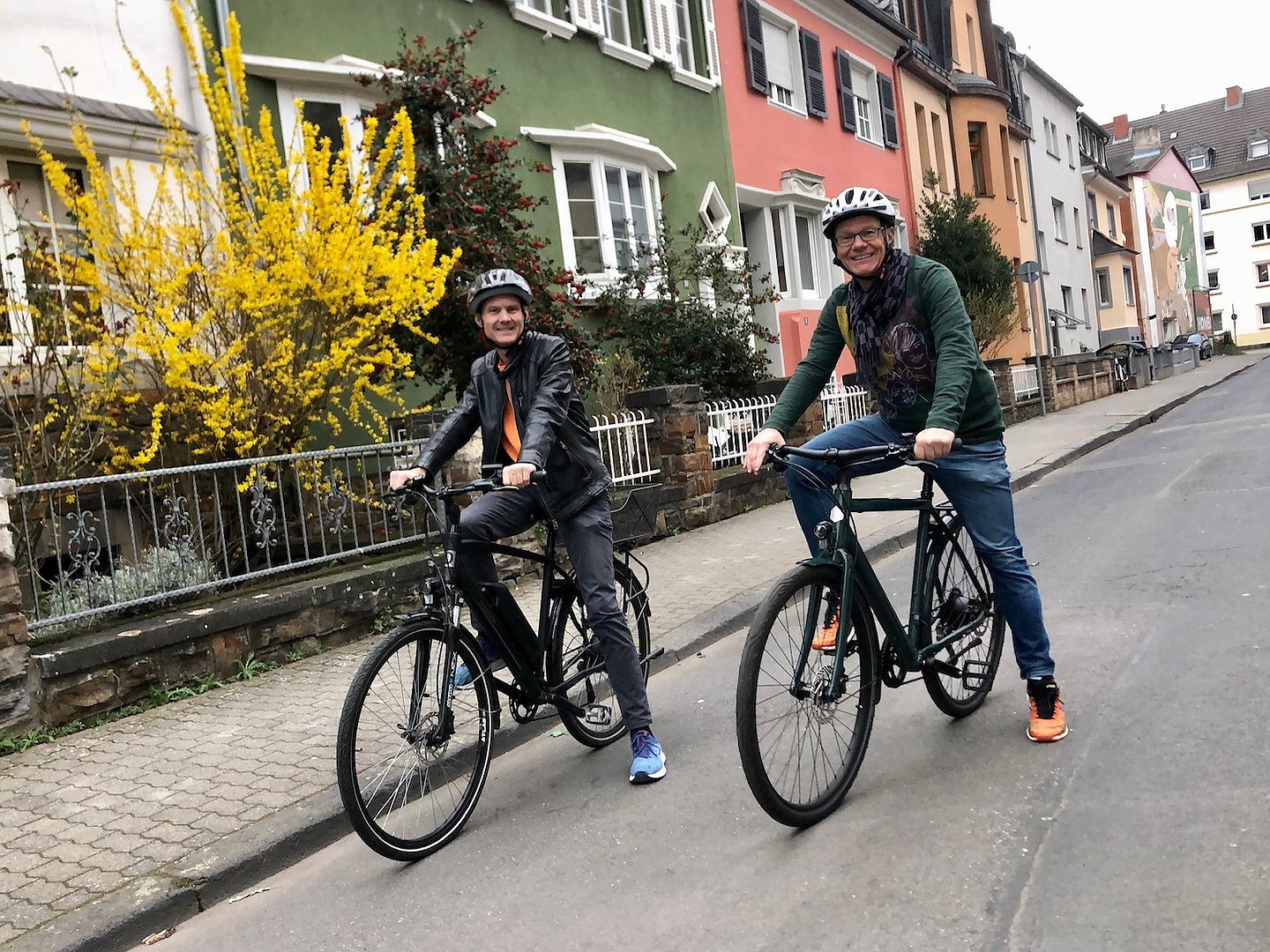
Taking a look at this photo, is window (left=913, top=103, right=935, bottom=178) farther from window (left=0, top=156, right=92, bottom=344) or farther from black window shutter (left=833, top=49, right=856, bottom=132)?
window (left=0, top=156, right=92, bottom=344)

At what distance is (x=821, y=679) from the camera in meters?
3.69

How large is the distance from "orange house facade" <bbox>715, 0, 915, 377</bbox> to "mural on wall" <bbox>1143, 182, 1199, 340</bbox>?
109 ft

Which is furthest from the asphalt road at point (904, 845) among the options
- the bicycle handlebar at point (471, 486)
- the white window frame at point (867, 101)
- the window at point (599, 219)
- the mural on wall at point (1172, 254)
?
the mural on wall at point (1172, 254)

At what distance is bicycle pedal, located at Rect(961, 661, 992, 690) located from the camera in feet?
14.9

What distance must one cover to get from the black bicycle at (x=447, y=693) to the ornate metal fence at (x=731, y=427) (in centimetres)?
767

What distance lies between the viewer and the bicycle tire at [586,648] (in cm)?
463

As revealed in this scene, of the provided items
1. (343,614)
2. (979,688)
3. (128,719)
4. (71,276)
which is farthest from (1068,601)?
(71,276)

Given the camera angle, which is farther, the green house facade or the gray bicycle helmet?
the green house facade

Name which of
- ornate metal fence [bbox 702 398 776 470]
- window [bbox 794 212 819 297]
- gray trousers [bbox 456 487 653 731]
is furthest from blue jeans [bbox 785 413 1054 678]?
window [bbox 794 212 819 297]

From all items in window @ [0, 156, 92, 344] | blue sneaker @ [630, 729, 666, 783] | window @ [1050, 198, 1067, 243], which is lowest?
blue sneaker @ [630, 729, 666, 783]

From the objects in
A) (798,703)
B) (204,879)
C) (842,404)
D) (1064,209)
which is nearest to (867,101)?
(842,404)

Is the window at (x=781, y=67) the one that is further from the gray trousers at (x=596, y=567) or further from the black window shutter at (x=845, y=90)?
the gray trousers at (x=596, y=567)

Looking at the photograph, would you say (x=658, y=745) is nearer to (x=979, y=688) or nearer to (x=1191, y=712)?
(x=979, y=688)

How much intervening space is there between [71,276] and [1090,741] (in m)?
7.07
